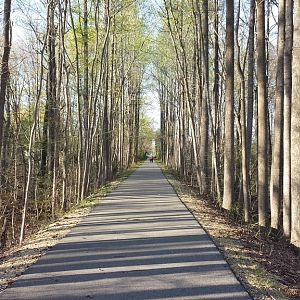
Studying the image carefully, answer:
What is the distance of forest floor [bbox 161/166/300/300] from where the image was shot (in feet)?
17.2

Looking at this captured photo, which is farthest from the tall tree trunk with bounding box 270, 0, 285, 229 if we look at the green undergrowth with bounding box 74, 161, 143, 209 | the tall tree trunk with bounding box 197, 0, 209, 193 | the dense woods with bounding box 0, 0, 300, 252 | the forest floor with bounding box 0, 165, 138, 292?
the green undergrowth with bounding box 74, 161, 143, 209

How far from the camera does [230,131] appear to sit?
43.4ft

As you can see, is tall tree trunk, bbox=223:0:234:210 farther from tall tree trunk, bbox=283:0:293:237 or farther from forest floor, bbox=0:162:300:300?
forest floor, bbox=0:162:300:300

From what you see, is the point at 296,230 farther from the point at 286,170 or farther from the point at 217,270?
the point at 217,270

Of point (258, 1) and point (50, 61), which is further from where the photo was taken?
point (50, 61)

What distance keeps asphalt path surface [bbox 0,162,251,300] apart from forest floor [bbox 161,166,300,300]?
0.20 metres

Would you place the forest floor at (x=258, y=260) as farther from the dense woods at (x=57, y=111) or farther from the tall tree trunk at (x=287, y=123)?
the dense woods at (x=57, y=111)

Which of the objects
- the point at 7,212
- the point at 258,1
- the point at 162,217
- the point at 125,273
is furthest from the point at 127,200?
the point at 125,273

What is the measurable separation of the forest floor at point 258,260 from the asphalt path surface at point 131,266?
0.20m

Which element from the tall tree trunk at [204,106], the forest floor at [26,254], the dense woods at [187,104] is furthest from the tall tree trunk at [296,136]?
the tall tree trunk at [204,106]

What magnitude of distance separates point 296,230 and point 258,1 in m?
6.74

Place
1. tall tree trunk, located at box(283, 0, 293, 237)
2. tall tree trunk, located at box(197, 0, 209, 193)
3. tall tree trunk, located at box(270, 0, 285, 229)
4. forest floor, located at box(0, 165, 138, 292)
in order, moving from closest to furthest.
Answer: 1. forest floor, located at box(0, 165, 138, 292)
2. tall tree trunk, located at box(283, 0, 293, 237)
3. tall tree trunk, located at box(270, 0, 285, 229)
4. tall tree trunk, located at box(197, 0, 209, 193)

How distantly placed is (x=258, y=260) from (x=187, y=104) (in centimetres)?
1507

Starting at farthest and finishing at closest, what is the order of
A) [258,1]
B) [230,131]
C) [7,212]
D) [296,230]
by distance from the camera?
[7,212] < [230,131] < [258,1] < [296,230]
